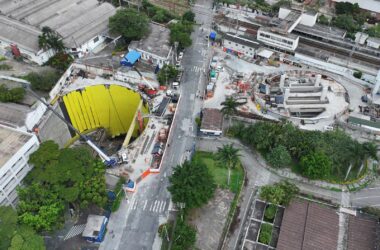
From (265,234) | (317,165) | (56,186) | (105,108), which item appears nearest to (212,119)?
(317,165)

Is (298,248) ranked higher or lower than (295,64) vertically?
lower

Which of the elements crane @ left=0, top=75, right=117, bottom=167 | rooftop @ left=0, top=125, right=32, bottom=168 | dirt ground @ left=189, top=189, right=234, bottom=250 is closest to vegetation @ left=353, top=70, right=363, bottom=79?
dirt ground @ left=189, top=189, right=234, bottom=250

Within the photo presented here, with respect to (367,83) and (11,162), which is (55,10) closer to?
(11,162)

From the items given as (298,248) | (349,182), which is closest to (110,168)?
(298,248)

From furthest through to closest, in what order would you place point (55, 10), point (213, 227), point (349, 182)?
1. point (55, 10)
2. point (349, 182)
3. point (213, 227)

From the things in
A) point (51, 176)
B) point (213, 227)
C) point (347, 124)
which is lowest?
point (213, 227)

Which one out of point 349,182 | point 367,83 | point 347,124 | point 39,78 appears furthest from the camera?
point 367,83
